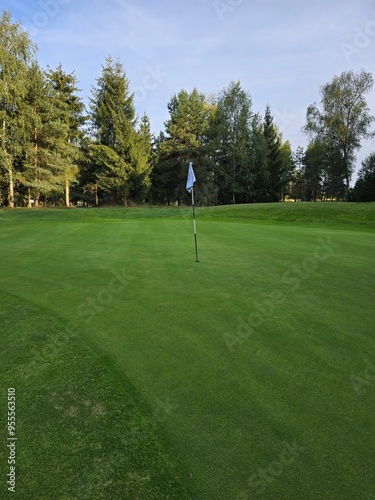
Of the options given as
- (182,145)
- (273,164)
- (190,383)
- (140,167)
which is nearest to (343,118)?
(273,164)

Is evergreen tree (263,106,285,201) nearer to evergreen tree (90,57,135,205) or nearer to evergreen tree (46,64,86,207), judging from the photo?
evergreen tree (90,57,135,205)

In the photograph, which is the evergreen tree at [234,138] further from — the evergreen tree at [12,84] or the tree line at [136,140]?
the evergreen tree at [12,84]

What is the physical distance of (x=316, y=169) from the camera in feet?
148

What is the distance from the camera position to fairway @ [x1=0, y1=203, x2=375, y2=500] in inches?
72.1

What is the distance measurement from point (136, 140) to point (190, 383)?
38160 mm

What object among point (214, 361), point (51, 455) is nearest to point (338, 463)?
point (214, 361)

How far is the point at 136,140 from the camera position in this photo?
3766cm

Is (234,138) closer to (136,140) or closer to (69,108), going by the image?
(136,140)

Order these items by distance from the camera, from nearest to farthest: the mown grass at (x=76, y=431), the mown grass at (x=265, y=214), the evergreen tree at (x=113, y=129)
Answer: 1. the mown grass at (x=76, y=431)
2. the mown grass at (x=265, y=214)
3. the evergreen tree at (x=113, y=129)

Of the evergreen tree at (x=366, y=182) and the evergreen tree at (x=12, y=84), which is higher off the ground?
the evergreen tree at (x=12, y=84)

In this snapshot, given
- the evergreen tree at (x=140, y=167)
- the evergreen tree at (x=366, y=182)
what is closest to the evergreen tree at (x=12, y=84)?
the evergreen tree at (x=140, y=167)

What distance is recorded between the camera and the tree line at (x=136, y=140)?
29266 mm

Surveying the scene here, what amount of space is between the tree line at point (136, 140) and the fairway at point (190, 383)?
2863cm

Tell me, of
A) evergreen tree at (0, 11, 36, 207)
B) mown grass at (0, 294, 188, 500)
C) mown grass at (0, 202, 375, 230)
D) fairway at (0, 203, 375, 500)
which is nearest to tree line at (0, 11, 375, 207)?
evergreen tree at (0, 11, 36, 207)
